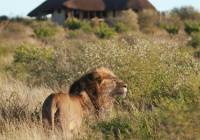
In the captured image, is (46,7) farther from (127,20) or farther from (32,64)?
(32,64)

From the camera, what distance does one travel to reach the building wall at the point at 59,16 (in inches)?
3286

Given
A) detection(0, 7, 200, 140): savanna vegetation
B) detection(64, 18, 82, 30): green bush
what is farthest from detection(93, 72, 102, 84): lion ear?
detection(64, 18, 82, 30): green bush

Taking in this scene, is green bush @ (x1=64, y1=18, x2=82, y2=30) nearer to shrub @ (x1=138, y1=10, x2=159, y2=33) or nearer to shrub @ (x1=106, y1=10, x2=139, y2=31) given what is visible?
shrub @ (x1=106, y1=10, x2=139, y2=31)

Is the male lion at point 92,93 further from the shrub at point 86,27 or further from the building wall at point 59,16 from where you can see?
the building wall at point 59,16

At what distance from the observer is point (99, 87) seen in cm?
1112

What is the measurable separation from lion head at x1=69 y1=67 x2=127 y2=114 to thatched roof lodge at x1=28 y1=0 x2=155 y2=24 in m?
69.5

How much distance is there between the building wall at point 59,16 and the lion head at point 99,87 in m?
71.8

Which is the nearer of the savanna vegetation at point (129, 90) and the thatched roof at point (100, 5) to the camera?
the savanna vegetation at point (129, 90)

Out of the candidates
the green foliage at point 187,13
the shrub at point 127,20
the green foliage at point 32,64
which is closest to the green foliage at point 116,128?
the green foliage at point 32,64

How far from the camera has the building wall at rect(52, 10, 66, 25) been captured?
83.5 metres

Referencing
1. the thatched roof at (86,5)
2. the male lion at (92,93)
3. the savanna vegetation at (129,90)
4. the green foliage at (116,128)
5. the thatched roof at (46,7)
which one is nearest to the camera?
the savanna vegetation at (129,90)

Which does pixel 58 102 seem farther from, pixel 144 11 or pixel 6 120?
pixel 144 11

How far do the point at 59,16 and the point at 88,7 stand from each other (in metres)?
5.05

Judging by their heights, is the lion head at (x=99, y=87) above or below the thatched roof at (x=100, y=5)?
above
